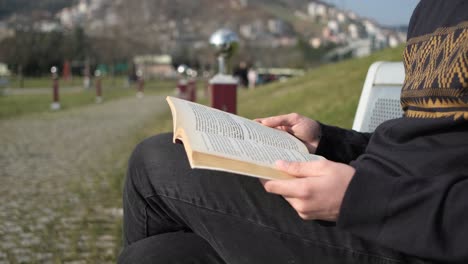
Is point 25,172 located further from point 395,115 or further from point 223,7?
point 223,7

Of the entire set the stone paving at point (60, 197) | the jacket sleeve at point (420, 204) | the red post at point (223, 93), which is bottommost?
the stone paving at point (60, 197)

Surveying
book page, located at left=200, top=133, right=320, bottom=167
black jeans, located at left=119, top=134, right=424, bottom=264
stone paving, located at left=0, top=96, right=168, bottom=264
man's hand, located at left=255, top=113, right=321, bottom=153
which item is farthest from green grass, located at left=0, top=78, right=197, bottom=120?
book page, located at left=200, top=133, right=320, bottom=167

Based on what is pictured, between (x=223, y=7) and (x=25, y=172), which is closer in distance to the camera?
(x=25, y=172)

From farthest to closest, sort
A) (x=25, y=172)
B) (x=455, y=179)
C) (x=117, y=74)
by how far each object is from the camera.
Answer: (x=117, y=74)
(x=25, y=172)
(x=455, y=179)

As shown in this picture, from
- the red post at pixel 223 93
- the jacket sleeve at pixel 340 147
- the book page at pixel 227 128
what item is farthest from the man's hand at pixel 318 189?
the red post at pixel 223 93

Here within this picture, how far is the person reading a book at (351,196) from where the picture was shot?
114cm

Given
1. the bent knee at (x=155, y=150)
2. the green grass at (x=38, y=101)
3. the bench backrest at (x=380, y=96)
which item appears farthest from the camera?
the green grass at (x=38, y=101)

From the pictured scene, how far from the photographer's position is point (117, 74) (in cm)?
7606

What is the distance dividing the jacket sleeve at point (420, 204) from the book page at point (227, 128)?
11.6 inches

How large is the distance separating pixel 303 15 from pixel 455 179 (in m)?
159

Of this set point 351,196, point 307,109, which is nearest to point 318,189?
point 351,196

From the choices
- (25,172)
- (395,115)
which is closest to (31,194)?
(25,172)

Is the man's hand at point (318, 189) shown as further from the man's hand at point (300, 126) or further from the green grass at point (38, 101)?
the green grass at point (38, 101)

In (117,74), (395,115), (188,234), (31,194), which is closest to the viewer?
(188,234)
